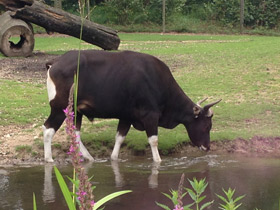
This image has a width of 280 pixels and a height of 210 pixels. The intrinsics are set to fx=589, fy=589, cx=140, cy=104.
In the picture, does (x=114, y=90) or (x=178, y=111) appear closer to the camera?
(x=114, y=90)

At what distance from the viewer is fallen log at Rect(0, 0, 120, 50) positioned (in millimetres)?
15461

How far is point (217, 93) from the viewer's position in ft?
→ 39.1

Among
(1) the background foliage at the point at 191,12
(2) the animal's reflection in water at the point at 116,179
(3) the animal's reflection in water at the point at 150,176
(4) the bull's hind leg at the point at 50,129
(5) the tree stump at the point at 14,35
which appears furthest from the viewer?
(1) the background foliage at the point at 191,12

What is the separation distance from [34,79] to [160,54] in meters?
5.18

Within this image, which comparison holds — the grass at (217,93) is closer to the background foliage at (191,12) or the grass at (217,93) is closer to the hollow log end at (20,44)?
the hollow log end at (20,44)

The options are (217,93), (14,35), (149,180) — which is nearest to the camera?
(149,180)

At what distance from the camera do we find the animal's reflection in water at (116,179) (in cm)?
620

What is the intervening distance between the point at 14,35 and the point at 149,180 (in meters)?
10.2

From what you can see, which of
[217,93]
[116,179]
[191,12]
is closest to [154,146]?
[116,179]

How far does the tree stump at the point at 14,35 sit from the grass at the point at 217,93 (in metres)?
1.98

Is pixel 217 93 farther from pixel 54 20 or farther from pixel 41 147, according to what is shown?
pixel 54 20

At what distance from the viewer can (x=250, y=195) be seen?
626cm

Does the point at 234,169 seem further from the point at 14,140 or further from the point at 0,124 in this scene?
the point at 0,124

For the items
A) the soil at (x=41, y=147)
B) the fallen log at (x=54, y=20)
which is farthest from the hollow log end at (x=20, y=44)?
the soil at (x=41, y=147)
